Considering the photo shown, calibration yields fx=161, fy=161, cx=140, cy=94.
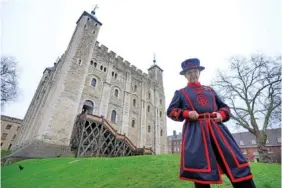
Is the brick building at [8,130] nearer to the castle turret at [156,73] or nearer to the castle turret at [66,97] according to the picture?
the castle turret at [66,97]

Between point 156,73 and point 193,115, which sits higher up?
point 156,73

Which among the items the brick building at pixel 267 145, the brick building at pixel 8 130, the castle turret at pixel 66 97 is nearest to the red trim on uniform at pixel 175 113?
the castle turret at pixel 66 97

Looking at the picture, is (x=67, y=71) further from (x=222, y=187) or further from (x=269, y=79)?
(x=269, y=79)

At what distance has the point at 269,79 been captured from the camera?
589 inches

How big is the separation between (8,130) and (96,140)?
4102cm

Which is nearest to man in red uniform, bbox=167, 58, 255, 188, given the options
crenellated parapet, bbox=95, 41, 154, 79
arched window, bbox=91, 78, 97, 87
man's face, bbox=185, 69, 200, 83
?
man's face, bbox=185, 69, 200, 83

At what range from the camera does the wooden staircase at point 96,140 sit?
47.3 ft

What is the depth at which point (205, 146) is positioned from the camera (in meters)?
1.96

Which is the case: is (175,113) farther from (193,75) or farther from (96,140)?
(96,140)

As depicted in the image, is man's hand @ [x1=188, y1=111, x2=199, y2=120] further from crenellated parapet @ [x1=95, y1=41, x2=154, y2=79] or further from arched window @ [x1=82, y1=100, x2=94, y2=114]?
crenellated parapet @ [x1=95, y1=41, x2=154, y2=79]

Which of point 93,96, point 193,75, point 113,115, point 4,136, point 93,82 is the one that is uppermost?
point 93,82

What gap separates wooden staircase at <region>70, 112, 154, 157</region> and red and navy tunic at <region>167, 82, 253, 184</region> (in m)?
13.4

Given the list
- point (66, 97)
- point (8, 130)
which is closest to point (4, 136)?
point (8, 130)

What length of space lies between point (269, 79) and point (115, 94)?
17269 mm
